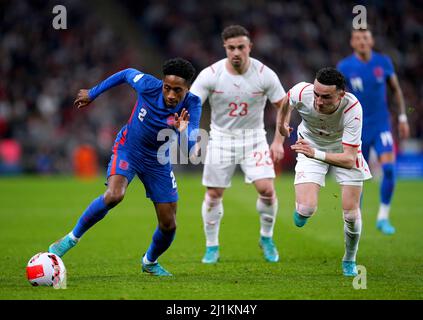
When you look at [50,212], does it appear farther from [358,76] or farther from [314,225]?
[358,76]

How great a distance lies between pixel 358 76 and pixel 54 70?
16.6m

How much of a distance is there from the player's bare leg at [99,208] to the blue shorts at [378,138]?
5.21 meters

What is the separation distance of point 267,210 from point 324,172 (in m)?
1.48

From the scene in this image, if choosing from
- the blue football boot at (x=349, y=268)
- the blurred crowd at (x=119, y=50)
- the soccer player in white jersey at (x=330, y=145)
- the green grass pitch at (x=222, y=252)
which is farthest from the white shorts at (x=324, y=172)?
the blurred crowd at (x=119, y=50)

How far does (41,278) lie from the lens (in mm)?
7023

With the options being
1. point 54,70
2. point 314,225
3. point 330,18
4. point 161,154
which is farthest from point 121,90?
point 161,154

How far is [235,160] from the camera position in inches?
382

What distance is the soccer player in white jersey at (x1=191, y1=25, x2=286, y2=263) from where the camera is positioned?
9.52 m

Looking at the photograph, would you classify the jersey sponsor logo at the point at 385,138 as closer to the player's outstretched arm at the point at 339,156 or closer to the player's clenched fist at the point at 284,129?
the player's clenched fist at the point at 284,129

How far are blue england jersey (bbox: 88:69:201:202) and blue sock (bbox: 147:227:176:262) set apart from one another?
369 millimetres

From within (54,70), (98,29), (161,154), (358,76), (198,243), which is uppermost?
(98,29)

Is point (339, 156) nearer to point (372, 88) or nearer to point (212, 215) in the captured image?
point (212, 215)

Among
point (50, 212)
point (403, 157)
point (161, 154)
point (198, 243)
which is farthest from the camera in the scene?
point (403, 157)

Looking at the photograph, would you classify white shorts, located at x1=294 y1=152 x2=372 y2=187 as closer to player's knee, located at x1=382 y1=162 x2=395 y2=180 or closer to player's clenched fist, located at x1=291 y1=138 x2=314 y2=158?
player's clenched fist, located at x1=291 y1=138 x2=314 y2=158
